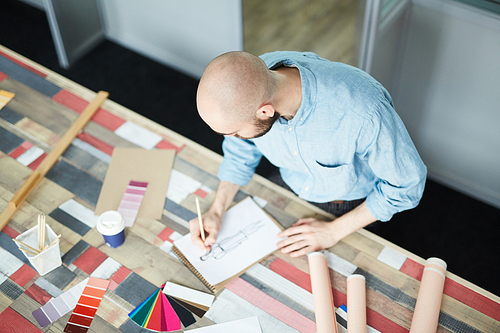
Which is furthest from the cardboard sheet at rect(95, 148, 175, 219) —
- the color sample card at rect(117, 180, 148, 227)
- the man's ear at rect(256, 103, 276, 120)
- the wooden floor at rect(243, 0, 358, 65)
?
the wooden floor at rect(243, 0, 358, 65)

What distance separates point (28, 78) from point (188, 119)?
3.60 ft

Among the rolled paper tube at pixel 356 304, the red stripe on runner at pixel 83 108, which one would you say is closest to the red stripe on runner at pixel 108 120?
the red stripe on runner at pixel 83 108

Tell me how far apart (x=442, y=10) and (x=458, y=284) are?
47.0 inches

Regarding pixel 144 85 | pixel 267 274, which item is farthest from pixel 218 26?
pixel 267 274

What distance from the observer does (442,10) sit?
1.83 metres

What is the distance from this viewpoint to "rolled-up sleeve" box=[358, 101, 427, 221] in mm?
1078

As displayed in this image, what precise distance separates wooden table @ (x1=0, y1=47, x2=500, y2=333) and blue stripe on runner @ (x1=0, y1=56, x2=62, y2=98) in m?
0.13

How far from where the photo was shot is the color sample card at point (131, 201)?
1.29 metres

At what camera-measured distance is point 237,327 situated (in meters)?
1.08

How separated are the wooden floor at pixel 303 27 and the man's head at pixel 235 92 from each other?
174 cm

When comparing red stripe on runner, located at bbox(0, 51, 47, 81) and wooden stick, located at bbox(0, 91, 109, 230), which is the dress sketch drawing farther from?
red stripe on runner, located at bbox(0, 51, 47, 81)

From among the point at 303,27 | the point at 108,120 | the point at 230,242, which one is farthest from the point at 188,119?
the point at 230,242

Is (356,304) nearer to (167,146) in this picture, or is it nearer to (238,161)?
(238,161)

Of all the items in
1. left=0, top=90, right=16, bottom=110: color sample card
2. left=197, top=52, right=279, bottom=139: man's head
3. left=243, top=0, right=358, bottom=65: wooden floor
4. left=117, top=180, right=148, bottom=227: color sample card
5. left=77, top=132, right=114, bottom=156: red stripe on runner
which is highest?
left=197, top=52, right=279, bottom=139: man's head
